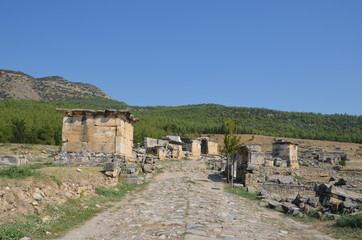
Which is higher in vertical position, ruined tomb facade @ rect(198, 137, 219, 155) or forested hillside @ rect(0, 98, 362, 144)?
forested hillside @ rect(0, 98, 362, 144)

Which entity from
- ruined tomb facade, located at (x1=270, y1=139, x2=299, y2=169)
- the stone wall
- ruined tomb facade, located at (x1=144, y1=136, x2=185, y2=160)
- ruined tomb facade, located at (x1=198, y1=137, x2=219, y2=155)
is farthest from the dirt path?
ruined tomb facade, located at (x1=198, y1=137, x2=219, y2=155)

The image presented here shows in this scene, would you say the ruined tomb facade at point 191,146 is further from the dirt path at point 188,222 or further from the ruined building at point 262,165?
the dirt path at point 188,222

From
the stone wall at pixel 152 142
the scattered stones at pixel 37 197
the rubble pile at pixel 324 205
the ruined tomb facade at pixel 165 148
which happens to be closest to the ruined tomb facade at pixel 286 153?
the ruined tomb facade at pixel 165 148

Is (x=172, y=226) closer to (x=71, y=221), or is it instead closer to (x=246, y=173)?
(x=71, y=221)

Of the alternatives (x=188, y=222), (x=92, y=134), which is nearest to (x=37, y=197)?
(x=188, y=222)

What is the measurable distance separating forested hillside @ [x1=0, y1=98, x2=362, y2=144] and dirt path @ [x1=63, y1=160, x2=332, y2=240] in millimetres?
32473

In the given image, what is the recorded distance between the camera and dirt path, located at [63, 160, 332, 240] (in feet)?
19.5

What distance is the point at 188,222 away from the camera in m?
6.84

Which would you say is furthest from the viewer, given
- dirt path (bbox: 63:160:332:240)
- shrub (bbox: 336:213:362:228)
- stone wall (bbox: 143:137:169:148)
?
stone wall (bbox: 143:137:169:148)

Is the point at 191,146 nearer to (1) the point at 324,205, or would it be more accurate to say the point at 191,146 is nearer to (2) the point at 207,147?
(2) the point at 207,147

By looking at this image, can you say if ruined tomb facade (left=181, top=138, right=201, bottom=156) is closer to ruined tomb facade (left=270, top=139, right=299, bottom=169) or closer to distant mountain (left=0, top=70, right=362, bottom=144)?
distant mountain (left=0, top=70, right=362, bottom=144)

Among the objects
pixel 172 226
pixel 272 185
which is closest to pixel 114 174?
pixel 172 226

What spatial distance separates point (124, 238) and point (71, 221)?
75.2 inches

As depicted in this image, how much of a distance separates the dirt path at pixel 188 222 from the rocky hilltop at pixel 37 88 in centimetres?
9095
